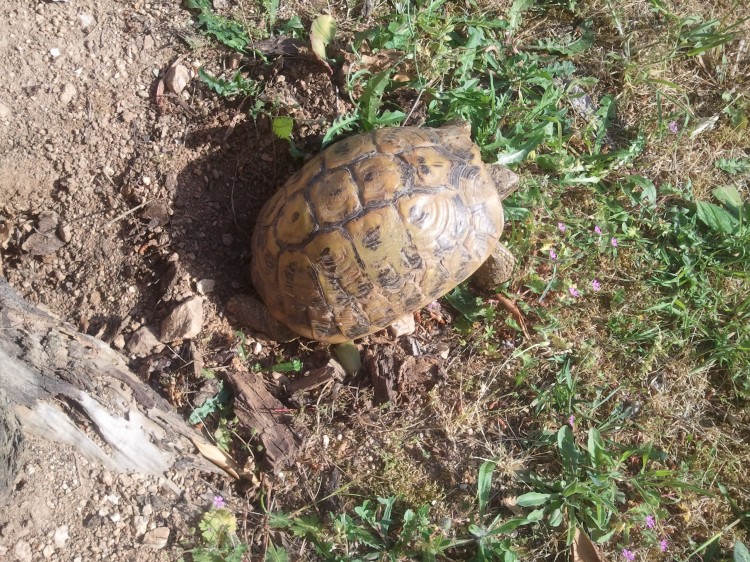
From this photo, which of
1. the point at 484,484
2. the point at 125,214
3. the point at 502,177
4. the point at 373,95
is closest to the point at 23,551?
the point at 125,214

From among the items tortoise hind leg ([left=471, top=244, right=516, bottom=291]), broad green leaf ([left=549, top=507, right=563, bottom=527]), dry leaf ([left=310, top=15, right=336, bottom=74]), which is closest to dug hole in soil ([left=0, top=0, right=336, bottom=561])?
dry leaf ([left=310, top=15, right=336, bottom=74])

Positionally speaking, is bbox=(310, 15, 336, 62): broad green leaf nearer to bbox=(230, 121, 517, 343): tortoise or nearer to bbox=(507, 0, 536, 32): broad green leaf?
bbox=(230, 121, 517, 343): tortoise

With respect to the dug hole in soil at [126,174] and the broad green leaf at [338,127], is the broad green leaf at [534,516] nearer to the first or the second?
the dug hole in soil at [126,174]

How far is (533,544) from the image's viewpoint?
3.39m

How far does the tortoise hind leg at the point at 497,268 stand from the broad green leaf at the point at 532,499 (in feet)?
4.27

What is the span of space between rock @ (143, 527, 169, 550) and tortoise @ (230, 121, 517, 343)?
3.95ft

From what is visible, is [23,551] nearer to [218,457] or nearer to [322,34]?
→ [218,457]

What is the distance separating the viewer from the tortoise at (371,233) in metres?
3.13

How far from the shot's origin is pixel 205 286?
3439 millimetres

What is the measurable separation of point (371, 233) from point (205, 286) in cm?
108

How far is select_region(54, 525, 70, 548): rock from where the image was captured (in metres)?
2.68

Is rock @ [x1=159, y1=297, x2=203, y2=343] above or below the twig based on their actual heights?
below

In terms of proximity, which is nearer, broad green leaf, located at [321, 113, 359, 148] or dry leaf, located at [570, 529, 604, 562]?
dry leaf, located at [570, 529, 604, 562]

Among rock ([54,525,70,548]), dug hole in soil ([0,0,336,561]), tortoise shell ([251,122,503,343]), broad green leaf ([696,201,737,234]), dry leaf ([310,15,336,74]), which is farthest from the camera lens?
broad green leaf ([696,201,737,234])
